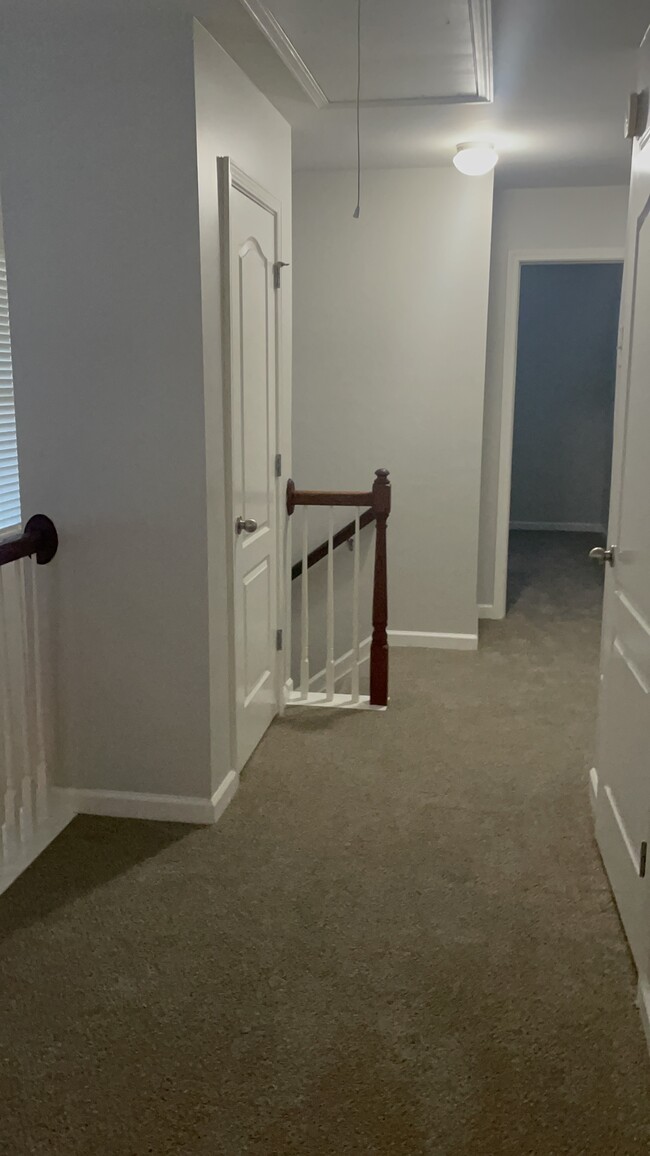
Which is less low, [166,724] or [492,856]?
[166,724]

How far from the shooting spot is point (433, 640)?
189 inches

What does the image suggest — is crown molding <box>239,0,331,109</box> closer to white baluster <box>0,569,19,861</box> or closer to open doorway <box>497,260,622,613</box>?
white baluster <box>0,569,19,861</box>

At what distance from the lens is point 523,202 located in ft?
15.7

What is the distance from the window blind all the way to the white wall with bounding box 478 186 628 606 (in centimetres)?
279

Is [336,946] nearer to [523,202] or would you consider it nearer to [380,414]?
[380,414]

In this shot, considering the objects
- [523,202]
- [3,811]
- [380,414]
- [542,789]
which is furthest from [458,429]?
[3,811]

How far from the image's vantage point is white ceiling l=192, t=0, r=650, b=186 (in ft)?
8.16

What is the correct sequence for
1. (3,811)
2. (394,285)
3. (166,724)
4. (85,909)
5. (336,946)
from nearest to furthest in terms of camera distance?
(336,946) → (85,909) → (3,811) → (166,724) → (394,285)

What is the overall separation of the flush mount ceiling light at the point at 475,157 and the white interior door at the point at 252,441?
0.96 meters

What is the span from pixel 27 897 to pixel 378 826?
1.06 meters

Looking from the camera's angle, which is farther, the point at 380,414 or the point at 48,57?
the point at 380,414

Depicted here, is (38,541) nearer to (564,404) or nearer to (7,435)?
(7,435)

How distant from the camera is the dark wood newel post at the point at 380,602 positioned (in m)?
3.80

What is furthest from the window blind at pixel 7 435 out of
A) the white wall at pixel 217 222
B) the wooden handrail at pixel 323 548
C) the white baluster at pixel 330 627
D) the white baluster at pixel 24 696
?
the wooden handrail at pixel 323 548
